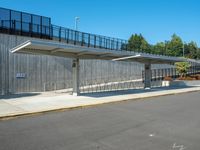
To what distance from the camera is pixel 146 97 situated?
65.7 ft

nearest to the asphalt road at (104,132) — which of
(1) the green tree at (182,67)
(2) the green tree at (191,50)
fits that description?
(1) the green tree at (182,67)

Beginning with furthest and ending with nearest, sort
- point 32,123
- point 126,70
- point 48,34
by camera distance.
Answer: point 126,70 → point 48,34 → point 32,123

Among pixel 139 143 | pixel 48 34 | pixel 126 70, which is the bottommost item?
pixel 139 143

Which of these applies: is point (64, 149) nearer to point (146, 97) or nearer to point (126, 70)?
point (146, 97)

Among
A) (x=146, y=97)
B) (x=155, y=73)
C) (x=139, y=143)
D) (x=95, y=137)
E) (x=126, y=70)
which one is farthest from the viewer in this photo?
(x=155, y=73)

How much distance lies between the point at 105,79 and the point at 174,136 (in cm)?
2453

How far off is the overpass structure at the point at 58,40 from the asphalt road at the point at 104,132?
21.9 feet

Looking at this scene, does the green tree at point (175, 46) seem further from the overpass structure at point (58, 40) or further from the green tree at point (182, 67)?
the overpass structure at point (58, 40)

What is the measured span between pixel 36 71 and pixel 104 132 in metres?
16.9

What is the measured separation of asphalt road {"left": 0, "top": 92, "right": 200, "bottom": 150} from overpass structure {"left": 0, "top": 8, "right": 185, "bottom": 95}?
6668 mm

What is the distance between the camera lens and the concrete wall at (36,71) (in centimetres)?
2184

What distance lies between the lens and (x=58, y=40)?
92.7 ft

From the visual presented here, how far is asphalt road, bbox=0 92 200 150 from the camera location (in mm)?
7043

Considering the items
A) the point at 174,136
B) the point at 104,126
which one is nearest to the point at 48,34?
the point at 104,126
